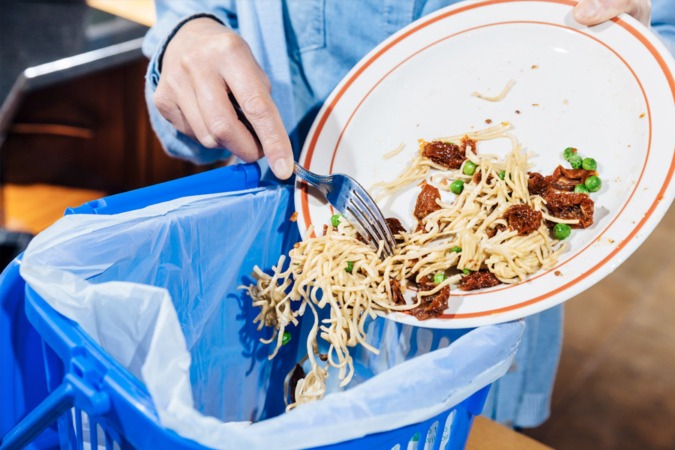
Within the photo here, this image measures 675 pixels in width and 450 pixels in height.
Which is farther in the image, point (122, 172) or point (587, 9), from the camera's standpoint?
point (122, 172)

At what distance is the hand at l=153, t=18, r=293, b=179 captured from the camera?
102cm

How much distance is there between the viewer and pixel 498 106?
43.9 inches

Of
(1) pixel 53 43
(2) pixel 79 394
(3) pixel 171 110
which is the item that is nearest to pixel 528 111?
(3) pixel 171 110

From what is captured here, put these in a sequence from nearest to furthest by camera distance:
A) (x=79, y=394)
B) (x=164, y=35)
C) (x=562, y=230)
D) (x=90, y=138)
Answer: (x=79, y=394)
(x=562, y=230)
(x=164, y=35)
(x=90, y=138)

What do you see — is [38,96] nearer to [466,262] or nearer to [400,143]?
[400,143]

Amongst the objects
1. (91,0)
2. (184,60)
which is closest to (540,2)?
(184,60)

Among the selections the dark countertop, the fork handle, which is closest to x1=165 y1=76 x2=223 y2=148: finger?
the fork handle

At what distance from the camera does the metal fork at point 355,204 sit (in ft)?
3.28

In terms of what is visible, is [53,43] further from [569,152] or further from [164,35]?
[569,152]

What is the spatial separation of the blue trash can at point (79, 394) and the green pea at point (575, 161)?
13.7 inches

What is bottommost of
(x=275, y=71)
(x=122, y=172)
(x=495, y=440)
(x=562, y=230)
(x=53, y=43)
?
(x=495, y=440)

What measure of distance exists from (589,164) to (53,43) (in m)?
1.82

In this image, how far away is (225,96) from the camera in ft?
3.39

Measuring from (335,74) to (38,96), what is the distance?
167cm
